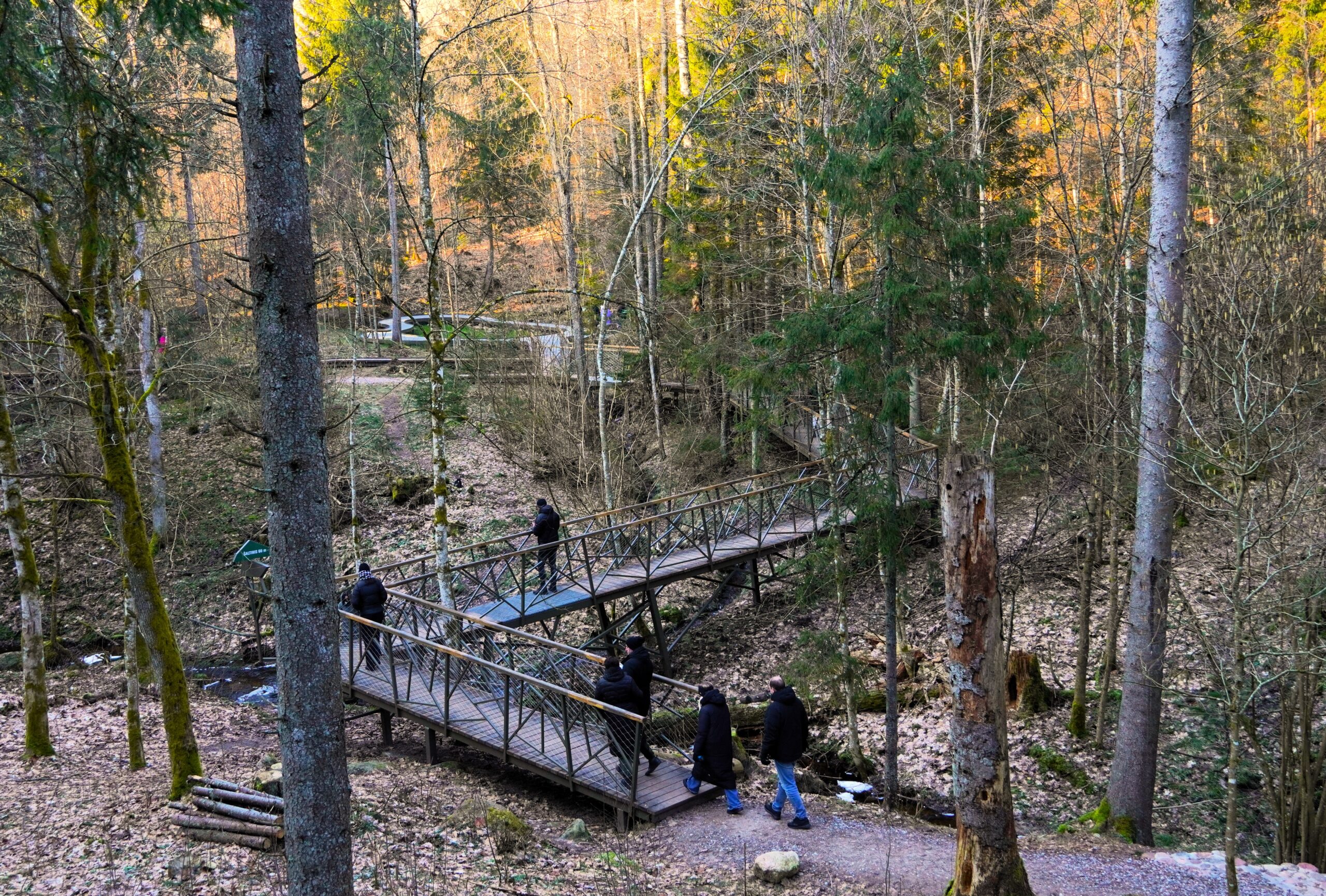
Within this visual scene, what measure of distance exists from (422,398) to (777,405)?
10.1m

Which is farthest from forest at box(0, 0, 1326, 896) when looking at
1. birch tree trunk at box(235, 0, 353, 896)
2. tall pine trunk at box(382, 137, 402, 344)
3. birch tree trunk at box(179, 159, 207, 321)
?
tall pine trunk at box(382, 137, 402, 344)

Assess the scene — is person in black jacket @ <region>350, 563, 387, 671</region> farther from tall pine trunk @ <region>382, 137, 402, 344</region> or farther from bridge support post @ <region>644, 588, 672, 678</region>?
tall pine trunk @ <region>382, 137, 402, 344</region>

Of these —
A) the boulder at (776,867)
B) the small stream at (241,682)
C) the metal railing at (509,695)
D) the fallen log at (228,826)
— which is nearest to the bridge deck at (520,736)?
the metal railing at (509,695)

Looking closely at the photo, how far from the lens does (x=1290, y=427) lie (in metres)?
6.61

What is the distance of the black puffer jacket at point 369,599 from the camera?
12.4m

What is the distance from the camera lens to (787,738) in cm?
834

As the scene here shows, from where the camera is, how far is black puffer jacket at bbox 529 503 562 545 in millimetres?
14625

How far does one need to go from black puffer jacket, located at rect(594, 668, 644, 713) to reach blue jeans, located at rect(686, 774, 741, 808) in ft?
2.83

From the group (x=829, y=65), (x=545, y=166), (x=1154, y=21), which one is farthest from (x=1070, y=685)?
(x=545, y=166)

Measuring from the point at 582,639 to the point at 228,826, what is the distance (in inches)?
406

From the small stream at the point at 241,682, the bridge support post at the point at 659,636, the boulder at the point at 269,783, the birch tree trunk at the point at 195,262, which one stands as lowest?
the small stream at the point at 241,682

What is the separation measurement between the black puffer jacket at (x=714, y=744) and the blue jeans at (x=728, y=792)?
0.05m

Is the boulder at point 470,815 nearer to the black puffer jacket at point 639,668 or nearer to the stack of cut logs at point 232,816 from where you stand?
the stack of cut logs at point 232,816

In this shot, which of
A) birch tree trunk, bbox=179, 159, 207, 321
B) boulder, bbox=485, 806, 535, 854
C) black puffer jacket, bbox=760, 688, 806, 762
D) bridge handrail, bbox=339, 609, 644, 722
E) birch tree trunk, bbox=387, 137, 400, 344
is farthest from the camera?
birch tree trunk, bbox=387, 137, 400, 344
